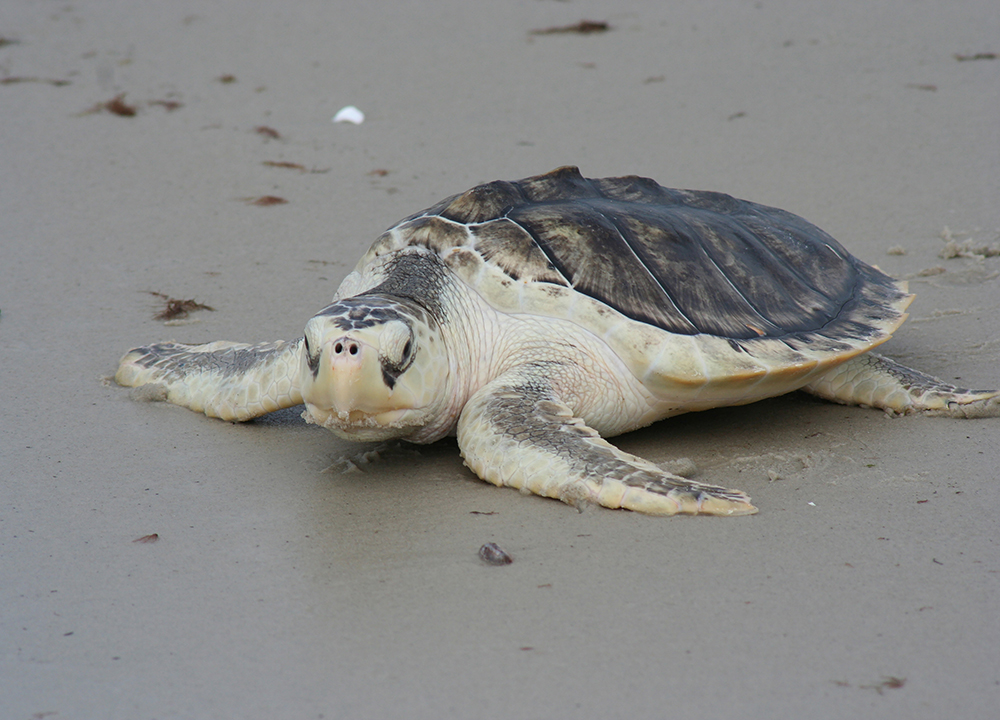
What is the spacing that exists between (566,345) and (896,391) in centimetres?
104

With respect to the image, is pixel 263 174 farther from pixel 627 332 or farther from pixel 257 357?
pixel 627 332

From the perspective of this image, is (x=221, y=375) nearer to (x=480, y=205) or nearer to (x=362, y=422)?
(x=362, y=422)

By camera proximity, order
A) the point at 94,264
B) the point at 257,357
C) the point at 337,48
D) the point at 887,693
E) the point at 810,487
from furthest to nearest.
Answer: the point at 337,48 → the point at 94,264 → the point at 257,357 → the point at 810,487 → the point at 887,693

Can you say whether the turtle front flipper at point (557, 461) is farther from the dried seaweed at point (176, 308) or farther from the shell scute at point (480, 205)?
the dried seaweed at point (176, 308)

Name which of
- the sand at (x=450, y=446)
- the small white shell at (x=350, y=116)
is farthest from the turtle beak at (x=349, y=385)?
the small white shell at (x=350, y=116)

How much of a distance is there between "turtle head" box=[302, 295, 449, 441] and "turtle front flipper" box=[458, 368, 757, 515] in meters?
0.16

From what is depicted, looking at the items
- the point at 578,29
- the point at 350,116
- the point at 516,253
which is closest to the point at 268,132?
the point at 350,116

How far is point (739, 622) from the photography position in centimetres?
159

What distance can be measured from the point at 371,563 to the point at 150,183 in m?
3.30

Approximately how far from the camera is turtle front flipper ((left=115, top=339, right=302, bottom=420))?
2.56 meters

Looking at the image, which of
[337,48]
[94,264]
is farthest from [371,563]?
[337,48]

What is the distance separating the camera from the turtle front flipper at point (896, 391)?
2582mm

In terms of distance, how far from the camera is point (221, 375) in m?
2.69

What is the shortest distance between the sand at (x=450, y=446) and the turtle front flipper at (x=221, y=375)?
64mm
